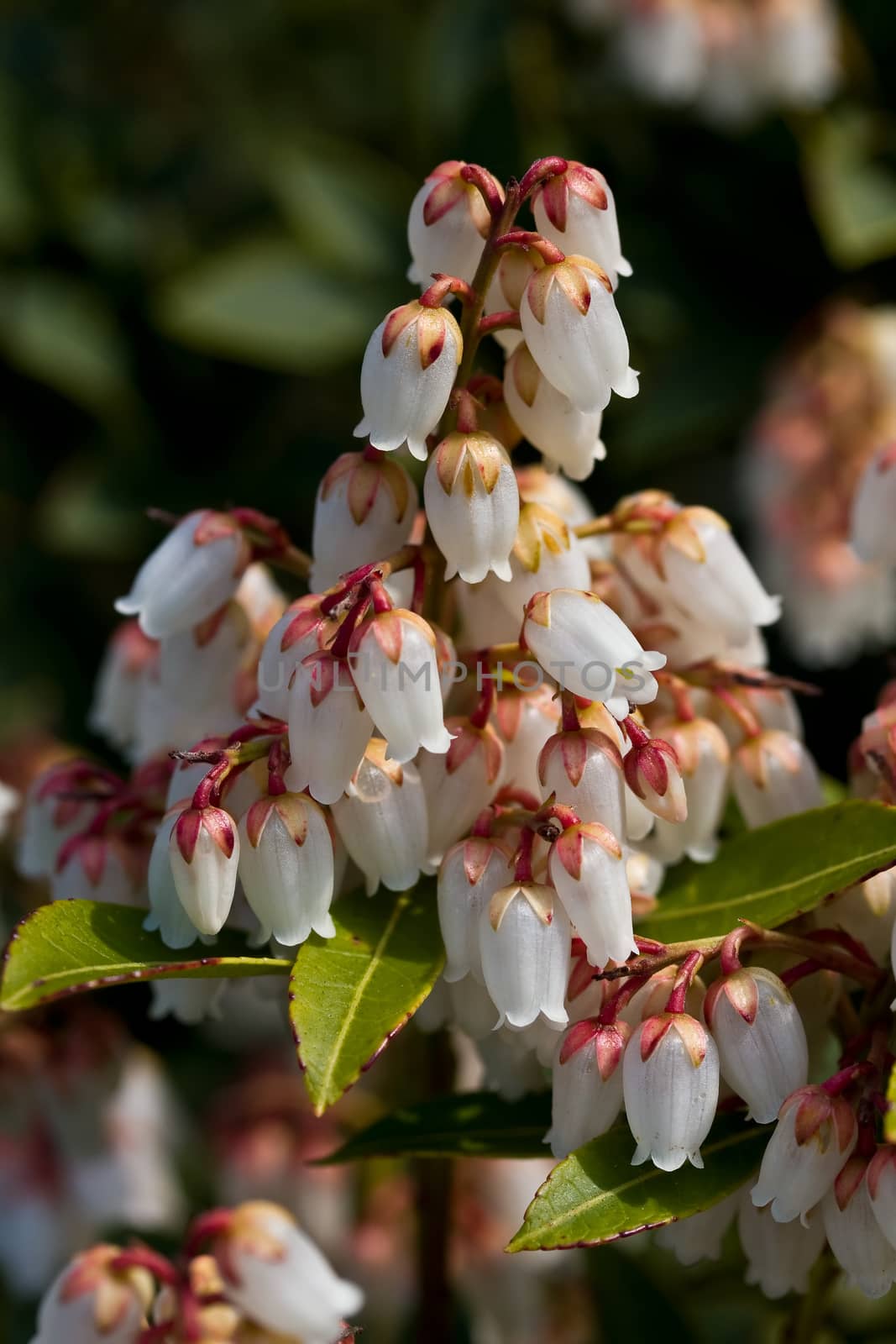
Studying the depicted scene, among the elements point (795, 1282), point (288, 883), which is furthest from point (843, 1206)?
point (288, 883)

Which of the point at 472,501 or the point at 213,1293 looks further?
the point at 213,1293

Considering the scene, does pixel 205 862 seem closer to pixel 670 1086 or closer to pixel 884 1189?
pixel 670 1086

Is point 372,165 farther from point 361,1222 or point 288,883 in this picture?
point 288,883

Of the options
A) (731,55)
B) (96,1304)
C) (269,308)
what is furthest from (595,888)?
Answer: (731,55)

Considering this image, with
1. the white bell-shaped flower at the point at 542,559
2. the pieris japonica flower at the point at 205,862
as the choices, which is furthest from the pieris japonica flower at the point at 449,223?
the pieris japonica flower at the point at 205,862

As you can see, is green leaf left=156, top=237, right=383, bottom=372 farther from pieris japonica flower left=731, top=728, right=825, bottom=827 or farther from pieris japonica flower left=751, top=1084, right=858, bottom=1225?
pieris japonica flower left=751, top=1084, right=858, bottom=1225

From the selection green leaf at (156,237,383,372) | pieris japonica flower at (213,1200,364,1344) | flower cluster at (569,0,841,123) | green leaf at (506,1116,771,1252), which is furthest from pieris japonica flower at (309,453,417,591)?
flower cluster at (569,0,841,123)

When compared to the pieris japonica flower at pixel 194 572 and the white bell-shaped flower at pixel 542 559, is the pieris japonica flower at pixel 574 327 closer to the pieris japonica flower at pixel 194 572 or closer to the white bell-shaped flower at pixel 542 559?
the white bell-shaped flower at pixel 542 559
